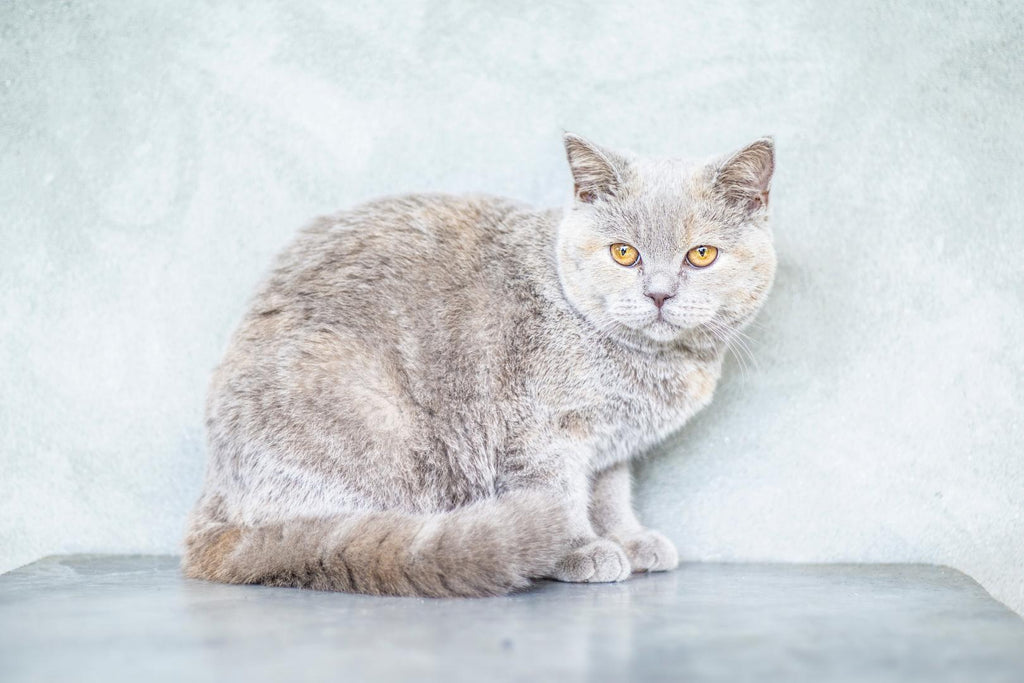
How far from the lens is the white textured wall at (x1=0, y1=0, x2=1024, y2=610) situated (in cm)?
198

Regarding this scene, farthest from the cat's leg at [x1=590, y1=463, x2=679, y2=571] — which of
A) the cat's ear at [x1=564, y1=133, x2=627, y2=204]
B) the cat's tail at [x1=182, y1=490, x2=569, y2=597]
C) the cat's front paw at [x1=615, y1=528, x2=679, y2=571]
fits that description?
the cat's ear at [x1=564, y1=133, x2=627, y2=204]

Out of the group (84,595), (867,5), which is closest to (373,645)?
(84,595)

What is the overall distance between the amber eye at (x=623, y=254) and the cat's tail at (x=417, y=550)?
0.46 m

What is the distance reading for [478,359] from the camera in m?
1.78

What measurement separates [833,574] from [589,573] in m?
0.51

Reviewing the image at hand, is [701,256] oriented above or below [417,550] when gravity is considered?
above

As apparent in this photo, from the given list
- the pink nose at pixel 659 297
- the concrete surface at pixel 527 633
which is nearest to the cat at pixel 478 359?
the pink nose at pixel 659 297

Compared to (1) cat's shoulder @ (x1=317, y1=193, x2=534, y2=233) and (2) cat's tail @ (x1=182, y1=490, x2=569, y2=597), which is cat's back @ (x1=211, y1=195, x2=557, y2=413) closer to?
(1) cat's shoulder @ (x1=317, y1=193, x2=534, y2=233)

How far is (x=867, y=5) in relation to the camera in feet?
6.56

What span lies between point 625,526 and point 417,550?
1.86 ft

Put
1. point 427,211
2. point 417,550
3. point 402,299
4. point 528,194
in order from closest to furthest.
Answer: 1. point 417,550
2. point 402,299
3. point 427,211
4. point 528,194

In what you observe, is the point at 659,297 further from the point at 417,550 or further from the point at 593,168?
the point at 417,550

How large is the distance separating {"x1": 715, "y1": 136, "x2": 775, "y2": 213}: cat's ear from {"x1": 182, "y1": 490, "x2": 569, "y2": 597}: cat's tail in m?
0.65

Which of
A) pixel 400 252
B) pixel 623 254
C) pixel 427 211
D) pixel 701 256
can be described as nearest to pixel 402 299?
pixel 400 252
